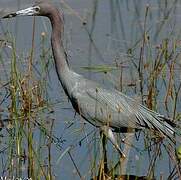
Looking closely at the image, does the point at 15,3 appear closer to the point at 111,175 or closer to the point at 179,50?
the point at 179,50

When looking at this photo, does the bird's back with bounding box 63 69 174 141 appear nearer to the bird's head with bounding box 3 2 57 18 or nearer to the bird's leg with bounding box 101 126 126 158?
the bird's leg with bounding box 101 126 126 158

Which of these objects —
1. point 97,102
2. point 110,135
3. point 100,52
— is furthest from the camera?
point 100,52

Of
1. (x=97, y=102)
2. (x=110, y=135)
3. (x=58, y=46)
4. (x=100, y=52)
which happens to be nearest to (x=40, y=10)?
(x=58, y=46)

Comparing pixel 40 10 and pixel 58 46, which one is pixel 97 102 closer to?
pixel 58 46

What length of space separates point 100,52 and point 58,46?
199 centimetres

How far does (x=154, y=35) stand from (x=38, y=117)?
2501mm

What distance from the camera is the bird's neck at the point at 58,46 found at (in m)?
6.59

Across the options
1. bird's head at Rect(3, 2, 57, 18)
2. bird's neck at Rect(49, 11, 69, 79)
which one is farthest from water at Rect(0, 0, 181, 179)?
bird's head at Rect(3, 2, 57, 18)

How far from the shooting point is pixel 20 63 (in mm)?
7984

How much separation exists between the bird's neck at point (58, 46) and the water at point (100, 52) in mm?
552

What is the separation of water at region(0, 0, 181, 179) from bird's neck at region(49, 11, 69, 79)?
0.55m

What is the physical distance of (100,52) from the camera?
8.57 meters

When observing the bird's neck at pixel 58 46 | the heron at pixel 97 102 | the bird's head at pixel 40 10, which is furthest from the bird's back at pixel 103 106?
the bird's head at pixel 40 10

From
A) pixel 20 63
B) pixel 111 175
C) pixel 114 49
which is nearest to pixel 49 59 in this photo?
pixel 20 63
